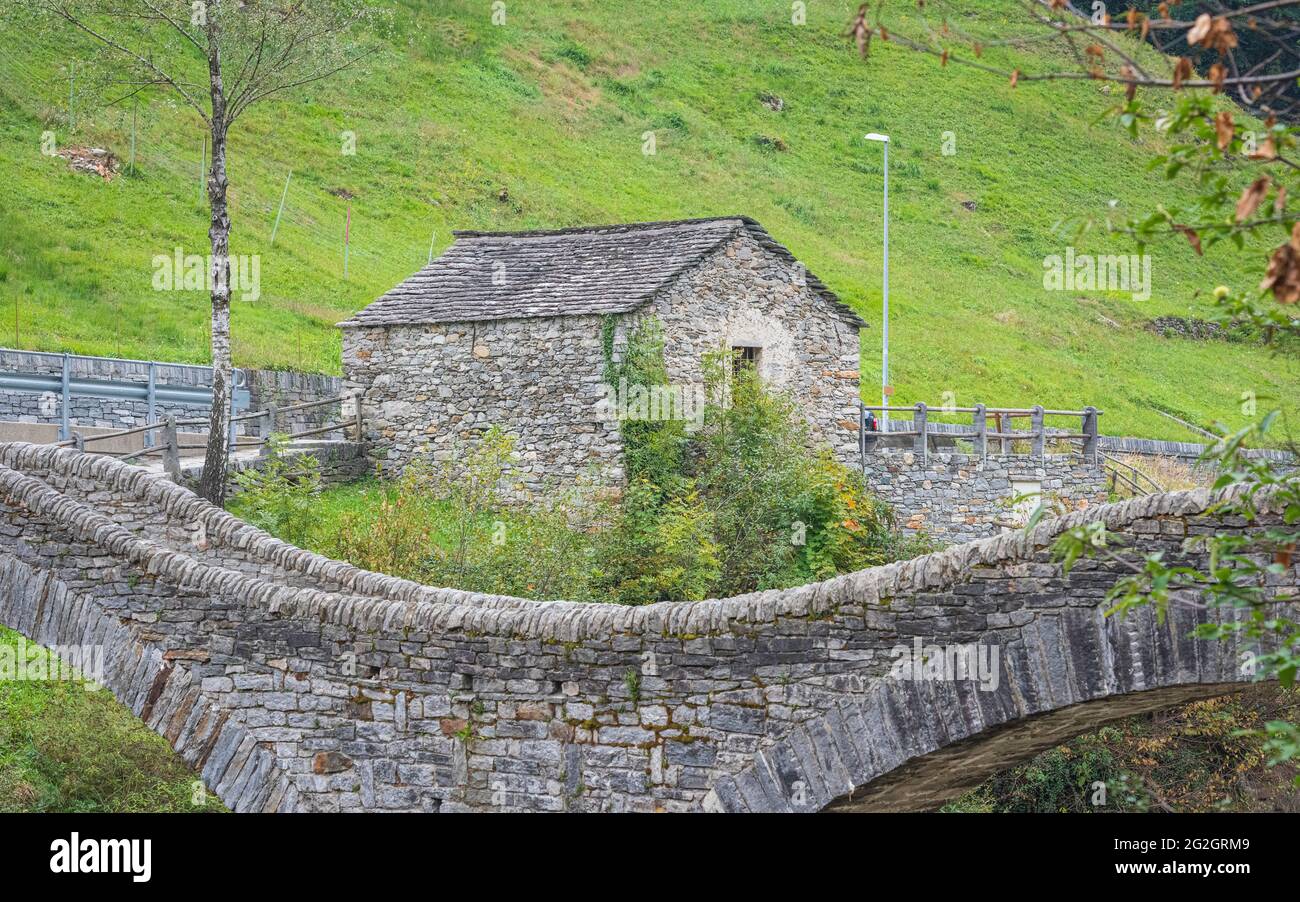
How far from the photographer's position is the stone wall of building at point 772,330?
23.0 meters

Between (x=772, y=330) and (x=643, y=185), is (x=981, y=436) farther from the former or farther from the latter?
(x=643, y=185)

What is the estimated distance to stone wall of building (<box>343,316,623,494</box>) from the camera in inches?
877

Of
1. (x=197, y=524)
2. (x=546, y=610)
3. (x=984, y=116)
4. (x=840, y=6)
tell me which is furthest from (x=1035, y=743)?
(x=840, y=6)

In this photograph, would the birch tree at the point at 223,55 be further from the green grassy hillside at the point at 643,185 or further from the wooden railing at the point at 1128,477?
the wooden railing at the point at 1128,477

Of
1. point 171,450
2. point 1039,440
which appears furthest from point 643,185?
point 171,450

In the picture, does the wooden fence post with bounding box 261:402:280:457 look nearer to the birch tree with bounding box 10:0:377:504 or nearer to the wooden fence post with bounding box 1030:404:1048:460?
the birch tree with bounding box 10:0:377:504

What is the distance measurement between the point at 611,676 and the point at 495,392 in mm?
14711

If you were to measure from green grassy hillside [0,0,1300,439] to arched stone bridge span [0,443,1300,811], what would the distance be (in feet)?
43.1

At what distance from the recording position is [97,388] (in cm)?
2233

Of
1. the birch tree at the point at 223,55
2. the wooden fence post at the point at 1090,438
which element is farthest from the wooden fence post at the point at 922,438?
the birch tree at the point at 223,55

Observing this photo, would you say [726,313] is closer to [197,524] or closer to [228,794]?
[197,524]

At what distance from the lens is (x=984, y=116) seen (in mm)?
65875

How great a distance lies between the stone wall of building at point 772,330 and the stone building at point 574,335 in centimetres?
2

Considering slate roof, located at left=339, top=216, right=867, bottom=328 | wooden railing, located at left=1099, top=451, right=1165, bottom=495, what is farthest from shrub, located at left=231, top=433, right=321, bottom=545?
wooden railing, located at left=1099, top=451, right=1165, bottom=495
